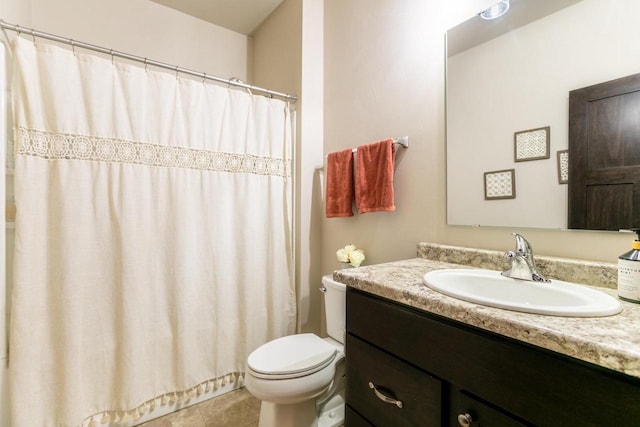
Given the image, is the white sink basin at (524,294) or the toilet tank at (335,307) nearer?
the white sink basin at (524,294)

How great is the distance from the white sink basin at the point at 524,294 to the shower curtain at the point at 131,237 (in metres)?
1.18

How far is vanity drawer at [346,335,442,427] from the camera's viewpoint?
701mm

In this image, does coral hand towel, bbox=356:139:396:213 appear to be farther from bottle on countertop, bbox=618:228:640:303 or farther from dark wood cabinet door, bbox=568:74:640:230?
bottle on countertop, bbox=618:228:640:303

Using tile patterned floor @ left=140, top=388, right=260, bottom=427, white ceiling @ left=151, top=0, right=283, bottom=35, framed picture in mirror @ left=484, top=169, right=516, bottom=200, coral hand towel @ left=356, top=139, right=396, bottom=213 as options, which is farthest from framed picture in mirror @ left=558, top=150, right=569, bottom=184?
white ceiling @ left=151, top=0, right=283, bottom=35

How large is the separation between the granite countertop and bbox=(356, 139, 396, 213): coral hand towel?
0.64 m

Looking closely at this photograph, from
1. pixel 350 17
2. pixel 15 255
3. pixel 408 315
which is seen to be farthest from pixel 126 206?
pixel 350 17

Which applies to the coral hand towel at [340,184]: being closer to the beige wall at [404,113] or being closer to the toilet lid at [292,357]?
the beige wall at [404,113]

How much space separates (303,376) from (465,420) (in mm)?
725

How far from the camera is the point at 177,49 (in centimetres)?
216

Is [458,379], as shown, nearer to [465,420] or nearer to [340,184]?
[465,420]

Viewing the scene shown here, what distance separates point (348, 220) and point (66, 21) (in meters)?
2.27

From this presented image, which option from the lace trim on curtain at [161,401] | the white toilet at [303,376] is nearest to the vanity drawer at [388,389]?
the white toilet at [303,376]

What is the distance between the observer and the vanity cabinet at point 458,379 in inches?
18.6

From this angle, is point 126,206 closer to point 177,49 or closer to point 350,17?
point 177,49
